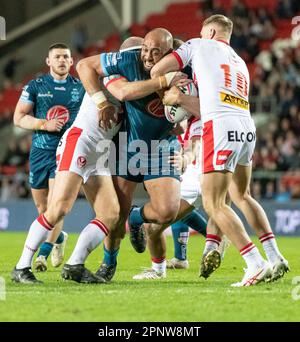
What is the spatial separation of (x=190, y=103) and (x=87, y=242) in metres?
1.62

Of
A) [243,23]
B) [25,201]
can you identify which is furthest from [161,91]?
[243,23]

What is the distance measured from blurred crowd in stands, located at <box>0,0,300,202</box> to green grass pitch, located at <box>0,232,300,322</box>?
9.50m

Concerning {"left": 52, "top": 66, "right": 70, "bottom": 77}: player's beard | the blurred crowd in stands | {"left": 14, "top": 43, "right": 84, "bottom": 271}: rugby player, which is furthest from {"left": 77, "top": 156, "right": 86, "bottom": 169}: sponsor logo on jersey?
the blurred crowd in stands

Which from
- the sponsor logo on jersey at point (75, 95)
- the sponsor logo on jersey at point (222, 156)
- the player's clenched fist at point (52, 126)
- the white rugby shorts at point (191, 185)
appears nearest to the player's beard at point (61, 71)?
the sponsor logo on jersey at point (75, 95)

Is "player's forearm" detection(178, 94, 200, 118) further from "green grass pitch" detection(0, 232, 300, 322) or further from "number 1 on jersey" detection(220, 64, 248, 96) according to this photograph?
"green grass pitch" detection(0, 232, 300, 322)

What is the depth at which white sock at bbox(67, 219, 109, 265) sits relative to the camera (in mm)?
8992

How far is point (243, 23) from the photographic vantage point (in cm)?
2555

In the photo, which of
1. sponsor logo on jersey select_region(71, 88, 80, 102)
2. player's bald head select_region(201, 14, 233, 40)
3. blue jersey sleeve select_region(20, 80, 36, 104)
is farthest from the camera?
sponsor logo on jersey select_region(71, 88, 80, 102)

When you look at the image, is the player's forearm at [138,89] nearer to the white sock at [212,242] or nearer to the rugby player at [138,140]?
the rugby player at [138,140]

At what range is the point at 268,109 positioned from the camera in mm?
23500

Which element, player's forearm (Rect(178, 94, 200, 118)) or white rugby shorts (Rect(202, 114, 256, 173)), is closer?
white rugby shorts (Rect(202, 114, 256, 173))

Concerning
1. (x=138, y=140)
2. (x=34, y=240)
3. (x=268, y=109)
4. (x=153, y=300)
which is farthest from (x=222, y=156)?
(x=268, y=109)

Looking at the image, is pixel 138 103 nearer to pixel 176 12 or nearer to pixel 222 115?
pixel 222 115

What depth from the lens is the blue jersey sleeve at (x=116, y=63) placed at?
9.16 m
